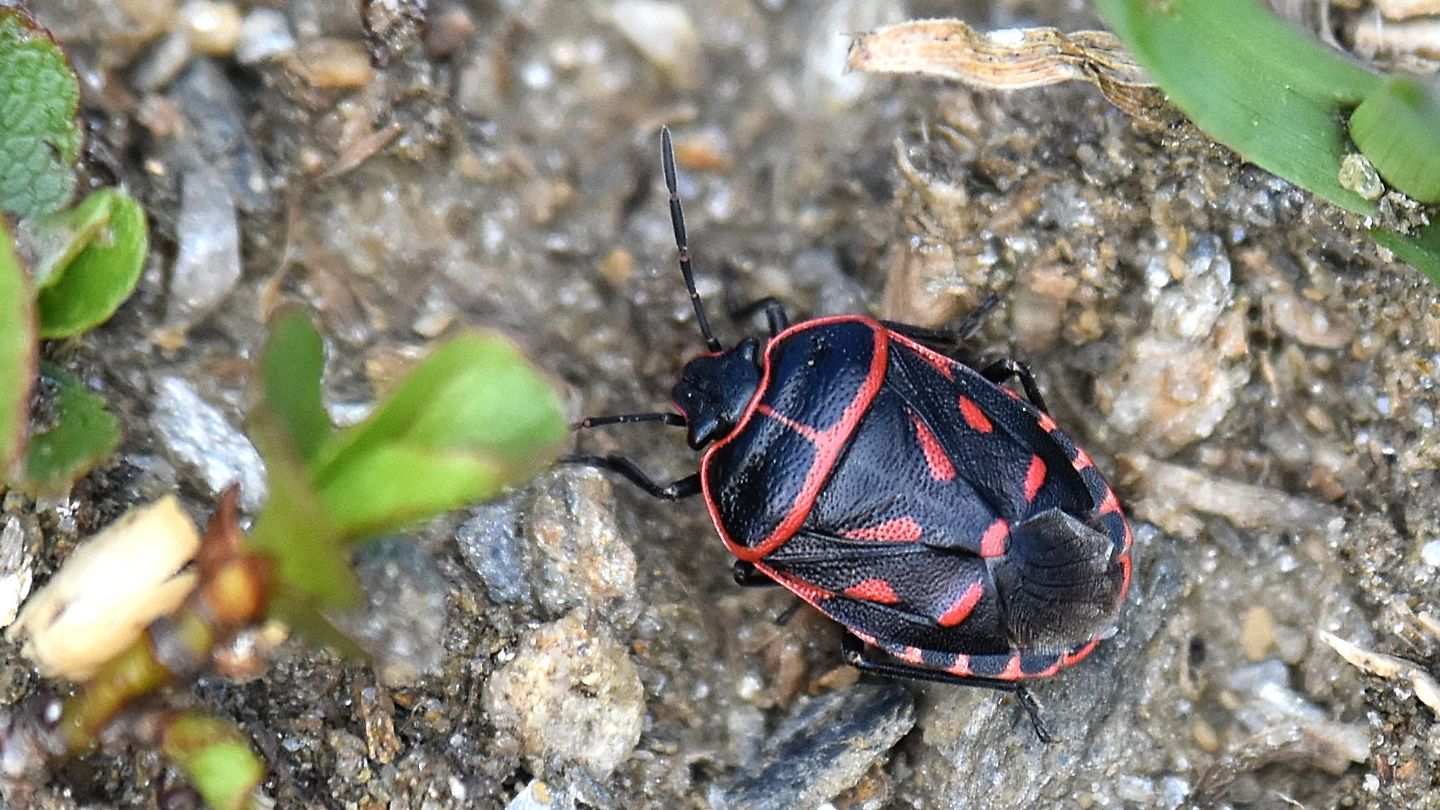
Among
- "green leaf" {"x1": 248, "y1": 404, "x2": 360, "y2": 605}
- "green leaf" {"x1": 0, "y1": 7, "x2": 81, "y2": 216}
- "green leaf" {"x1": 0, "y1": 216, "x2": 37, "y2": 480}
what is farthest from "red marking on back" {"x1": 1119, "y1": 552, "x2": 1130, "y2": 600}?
"green leaf" {"x1": 0, "y1": 7, "x2": 81, "y2": 216}

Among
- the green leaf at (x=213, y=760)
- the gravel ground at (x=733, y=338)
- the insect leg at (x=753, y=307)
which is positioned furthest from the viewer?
the insect leg at (x=753, y=307)

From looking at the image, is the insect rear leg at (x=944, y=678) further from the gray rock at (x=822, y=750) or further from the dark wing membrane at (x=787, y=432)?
the dark wing membrane at (x=787, y=432)

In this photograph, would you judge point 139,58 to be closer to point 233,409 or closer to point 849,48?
point 233,409

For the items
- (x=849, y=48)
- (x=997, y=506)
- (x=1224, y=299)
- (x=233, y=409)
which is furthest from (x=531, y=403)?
(x=1224, y=299)

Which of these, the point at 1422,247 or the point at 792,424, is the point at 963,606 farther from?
the point at 1422,247

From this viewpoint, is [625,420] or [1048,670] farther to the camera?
[625,420]

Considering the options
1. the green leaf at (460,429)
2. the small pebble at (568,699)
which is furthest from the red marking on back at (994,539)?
the green leaf at (460,429)

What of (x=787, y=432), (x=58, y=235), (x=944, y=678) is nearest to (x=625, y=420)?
(x=787, y=432)
